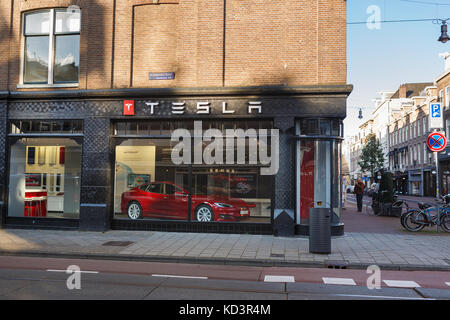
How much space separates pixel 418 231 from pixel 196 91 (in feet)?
27.6

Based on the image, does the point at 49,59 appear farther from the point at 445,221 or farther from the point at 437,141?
the point at 445,221

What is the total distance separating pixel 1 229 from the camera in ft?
40.3

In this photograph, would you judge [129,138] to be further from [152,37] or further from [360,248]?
[360,248]

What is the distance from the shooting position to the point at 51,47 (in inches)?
498

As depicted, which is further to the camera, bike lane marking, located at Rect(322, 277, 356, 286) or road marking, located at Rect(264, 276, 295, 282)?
road marking, located at Rect(264, 276, 295, 282)

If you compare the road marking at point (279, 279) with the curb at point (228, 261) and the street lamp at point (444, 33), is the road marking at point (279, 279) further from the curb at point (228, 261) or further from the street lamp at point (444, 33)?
the street lamp at point (444, 33)

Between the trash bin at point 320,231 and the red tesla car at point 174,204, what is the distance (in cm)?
297

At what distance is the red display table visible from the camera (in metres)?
12.6

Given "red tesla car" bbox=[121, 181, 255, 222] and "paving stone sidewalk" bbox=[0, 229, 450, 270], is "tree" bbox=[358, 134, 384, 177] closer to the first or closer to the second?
"paving stone sidewalk" bbox=[0, 229, 450, 270]

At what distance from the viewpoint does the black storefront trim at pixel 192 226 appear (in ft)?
36.9

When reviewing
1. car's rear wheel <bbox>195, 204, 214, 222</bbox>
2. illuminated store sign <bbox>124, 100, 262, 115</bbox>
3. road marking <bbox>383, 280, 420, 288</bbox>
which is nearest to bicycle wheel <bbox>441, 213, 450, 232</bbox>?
road marking <bbox>383, 280, 420, 288</bbox>

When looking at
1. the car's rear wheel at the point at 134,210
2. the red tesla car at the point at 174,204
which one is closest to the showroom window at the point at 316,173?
the red tesla car at the point at 174,204

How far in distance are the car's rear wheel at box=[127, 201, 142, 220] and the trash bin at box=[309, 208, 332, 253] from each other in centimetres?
582

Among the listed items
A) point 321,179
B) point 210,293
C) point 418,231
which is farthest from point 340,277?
Result: point 418,231
